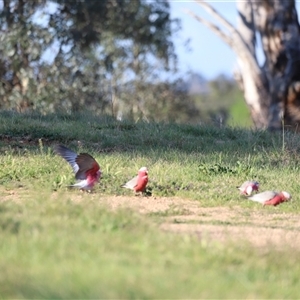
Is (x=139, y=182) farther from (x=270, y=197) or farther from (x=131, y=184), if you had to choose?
(x=270, y=197)

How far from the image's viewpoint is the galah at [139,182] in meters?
7.95

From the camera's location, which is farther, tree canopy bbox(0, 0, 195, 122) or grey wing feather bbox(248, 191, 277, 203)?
tree canopy bbox(0, 0, 195, 122)

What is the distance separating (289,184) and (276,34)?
10417 mm

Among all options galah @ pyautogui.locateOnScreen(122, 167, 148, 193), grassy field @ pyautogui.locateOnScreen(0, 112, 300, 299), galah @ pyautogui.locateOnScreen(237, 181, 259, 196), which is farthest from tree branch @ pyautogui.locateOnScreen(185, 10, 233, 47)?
galah @ pyautogui.locateOnScreen(122, 167, 148, 193)

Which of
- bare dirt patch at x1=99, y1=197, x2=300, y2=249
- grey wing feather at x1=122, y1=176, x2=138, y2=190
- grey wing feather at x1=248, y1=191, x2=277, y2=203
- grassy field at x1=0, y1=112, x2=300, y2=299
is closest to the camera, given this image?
grassy field at x1=0, y1=112, x2=300, y2=299

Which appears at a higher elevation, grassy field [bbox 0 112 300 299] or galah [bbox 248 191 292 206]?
grassy field [bbox 0 112 300 299]

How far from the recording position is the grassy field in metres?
4.42

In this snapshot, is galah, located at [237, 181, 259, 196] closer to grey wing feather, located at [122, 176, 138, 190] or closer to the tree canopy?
grey wing feather, located at [122, 176, 138, 190]

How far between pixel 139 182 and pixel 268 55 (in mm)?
11491

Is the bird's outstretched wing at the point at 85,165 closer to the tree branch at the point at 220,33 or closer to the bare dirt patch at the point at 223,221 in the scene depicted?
the bare dirt patch at the point at 223,221

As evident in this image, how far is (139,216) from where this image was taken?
19.1 ft

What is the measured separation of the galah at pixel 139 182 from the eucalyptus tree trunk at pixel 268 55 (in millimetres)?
10251

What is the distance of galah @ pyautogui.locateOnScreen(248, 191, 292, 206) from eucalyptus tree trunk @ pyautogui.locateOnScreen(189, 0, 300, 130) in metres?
10.3

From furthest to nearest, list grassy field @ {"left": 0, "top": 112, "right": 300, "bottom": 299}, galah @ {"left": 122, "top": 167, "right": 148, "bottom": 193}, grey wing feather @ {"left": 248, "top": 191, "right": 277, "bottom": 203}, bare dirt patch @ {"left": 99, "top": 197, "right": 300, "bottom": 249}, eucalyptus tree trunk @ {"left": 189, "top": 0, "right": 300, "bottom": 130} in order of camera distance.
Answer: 1. eucalyptus tree trunk @ {"left": 189, "top": 0, "right": 300, "bottom": 130}
2. galah @ {"left": 122, "top": 167, "right": 148, "bottom": 193}
3. grey wing feather @ {"left": 248, "top": 191, "right": 277, "bottom": 203}
4. bare dirt patch @ {"left": 99, "top": 197, "right": 300, "bottom": 249}
5. grassy field @ {"left": 0, "top": 112, "right": 300, "bottom": 299}
